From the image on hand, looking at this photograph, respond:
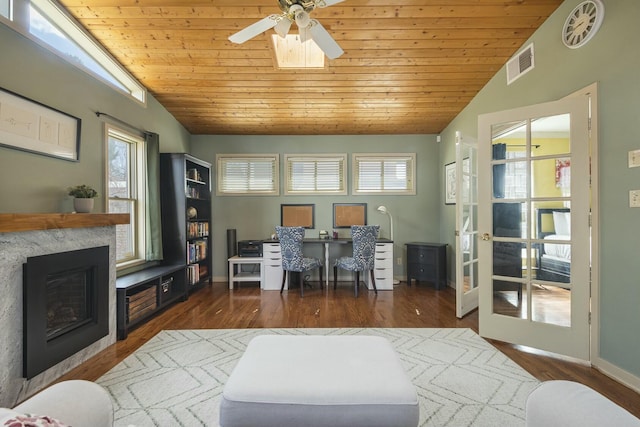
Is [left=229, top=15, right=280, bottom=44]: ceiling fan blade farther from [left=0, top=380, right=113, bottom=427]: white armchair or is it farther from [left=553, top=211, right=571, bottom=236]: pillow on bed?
[left=553, top=211, right=571, bottom=236]: pillow on bed

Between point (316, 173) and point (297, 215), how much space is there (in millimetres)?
795

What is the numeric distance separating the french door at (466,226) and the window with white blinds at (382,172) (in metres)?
1.68

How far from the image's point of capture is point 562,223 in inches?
90.7

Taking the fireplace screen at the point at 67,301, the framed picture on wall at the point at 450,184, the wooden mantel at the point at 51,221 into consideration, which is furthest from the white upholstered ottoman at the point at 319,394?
the framed picture on wall at the point at 450,184

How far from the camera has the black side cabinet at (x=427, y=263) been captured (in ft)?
14.3

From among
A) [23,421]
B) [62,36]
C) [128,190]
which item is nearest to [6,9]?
[62,36]

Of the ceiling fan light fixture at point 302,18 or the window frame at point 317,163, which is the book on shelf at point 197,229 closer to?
the window frame at point 317,163

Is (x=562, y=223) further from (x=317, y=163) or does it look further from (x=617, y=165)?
(x=317, y=163)

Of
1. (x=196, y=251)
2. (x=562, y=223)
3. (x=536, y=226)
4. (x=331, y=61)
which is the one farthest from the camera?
(x=196, y=251)

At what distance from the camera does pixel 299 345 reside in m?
1.56

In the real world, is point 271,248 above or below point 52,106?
below

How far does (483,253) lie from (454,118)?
2.59 m

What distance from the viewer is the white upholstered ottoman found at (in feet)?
3.66

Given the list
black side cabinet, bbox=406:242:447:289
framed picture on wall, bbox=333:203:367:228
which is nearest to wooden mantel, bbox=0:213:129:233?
framed picture on wall, bbox=333:203:367:228
